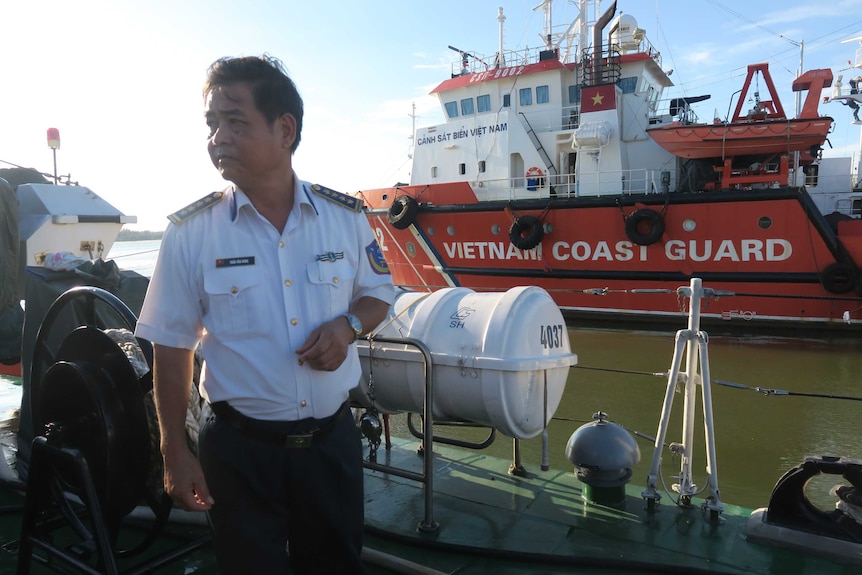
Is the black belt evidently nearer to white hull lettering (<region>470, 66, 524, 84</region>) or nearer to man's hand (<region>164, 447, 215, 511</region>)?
man's hand (<region>164, 447, 215, 511</region>)

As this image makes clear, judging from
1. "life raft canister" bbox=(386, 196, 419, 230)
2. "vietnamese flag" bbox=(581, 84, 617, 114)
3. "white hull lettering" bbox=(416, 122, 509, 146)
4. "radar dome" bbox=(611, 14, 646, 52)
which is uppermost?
"radar dome" bbox=(611, 14, 646, 52)

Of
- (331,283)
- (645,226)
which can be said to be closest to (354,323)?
(331,283)

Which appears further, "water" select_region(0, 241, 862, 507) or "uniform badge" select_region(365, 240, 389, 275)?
"water" select_region(0, 241, 862, 507)

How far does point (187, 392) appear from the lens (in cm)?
138

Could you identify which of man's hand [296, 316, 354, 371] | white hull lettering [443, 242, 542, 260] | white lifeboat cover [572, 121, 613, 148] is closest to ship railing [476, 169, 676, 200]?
white lifeboat cover [572, 121, 613, 148]

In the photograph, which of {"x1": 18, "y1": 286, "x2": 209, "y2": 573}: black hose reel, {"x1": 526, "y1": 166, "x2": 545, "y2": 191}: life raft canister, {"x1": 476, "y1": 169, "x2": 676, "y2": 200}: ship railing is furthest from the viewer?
{"x1": 526, "y1": 166, "x2": 545, "y2": 191}: life raft canister

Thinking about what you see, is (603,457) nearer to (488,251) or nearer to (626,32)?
(488,251)

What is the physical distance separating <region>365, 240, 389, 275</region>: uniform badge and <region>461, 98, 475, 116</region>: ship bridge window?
1241 centimetres

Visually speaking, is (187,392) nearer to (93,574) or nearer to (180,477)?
(180,477)

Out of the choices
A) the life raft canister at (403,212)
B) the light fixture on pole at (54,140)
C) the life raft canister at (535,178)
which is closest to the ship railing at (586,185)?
the life raft canister at (535,178)

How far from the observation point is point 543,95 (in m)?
12.6

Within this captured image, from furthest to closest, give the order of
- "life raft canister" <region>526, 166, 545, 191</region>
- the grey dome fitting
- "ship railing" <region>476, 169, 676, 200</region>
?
"life raft canister" <region>526, 166, 545, 191</region> < "ship railing" <region>476, 169, 676, 200</region> < the grey dome fitting

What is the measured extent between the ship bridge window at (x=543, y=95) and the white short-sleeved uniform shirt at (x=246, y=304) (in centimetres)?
1201

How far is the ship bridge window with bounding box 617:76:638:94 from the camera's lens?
1203cm
